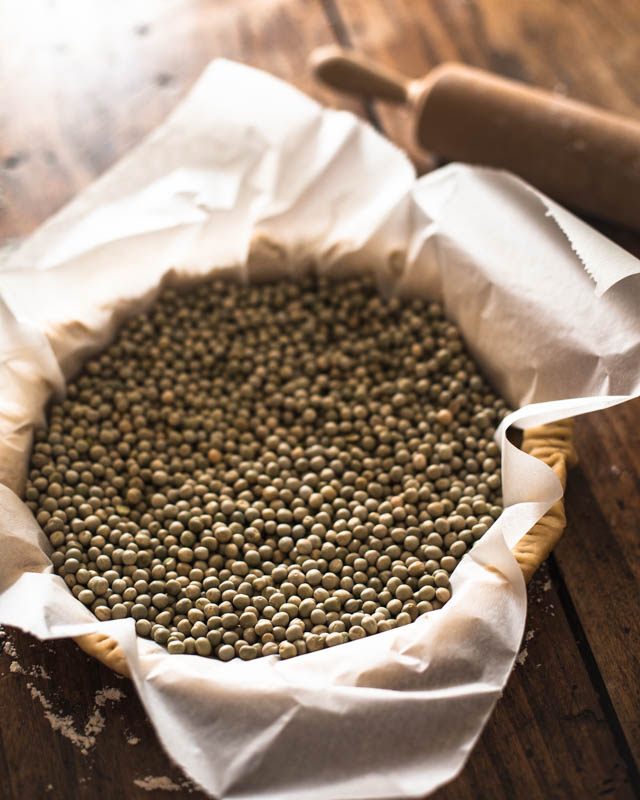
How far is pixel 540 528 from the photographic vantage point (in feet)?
2.91

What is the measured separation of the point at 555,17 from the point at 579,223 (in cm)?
73

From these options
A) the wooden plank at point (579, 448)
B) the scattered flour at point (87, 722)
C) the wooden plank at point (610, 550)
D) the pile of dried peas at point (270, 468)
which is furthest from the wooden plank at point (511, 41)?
the scattered flour at point (87, 722)

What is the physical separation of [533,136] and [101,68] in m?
0.75

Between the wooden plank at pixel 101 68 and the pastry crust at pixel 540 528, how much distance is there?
2.33 feet

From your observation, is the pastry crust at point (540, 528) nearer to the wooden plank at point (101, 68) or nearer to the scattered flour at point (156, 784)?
the scattered flour at point (156, 784)

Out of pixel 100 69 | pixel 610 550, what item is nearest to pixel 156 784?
pixel 610 550

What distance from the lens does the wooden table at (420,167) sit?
2.71ft

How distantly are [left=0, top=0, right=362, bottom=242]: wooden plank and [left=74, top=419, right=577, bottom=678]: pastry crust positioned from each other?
71 cm

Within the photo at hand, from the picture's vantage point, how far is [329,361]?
115cm

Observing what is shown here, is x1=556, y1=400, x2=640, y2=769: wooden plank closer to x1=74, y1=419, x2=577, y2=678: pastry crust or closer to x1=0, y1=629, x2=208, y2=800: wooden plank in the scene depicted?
x1=74, y1=419, x2=577, y2=678: pastry crust

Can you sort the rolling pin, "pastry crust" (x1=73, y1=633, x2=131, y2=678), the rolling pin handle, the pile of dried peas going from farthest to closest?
the rolling pin handle → the rolling pin → the pile of dried peas → "pastry crust" (x1=73, y1=633, x2=131, y2=678)

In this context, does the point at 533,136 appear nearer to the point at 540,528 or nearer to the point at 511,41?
the point at 511,41

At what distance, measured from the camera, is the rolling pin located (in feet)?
3.94

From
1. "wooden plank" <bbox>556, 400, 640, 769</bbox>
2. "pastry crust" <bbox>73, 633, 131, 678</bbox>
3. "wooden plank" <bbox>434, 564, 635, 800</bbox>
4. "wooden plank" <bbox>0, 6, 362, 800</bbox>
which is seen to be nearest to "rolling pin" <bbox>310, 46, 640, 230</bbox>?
"wooden plank" <bbox>0, 6, 362, 800</bbox>
